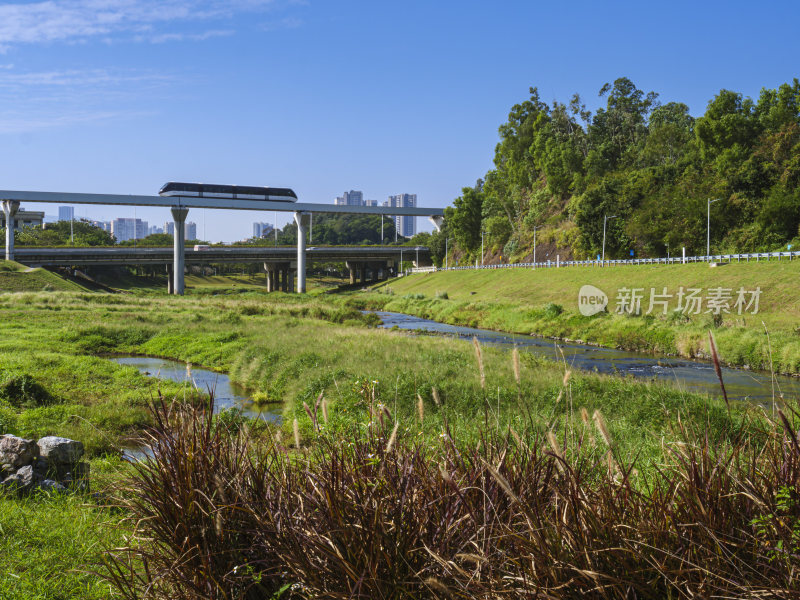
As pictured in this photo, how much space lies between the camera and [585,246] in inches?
2945

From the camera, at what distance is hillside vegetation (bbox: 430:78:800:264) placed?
2269 inches

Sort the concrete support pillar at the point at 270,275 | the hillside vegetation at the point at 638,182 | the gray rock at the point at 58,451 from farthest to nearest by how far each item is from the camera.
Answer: the concrete support pillar at the point at 270,275 → the hillside vegetation at the point at 638,182 → the gray rock at the point at 58,451

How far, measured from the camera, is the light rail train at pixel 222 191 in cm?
8772

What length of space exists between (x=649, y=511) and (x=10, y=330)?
30.8 meters

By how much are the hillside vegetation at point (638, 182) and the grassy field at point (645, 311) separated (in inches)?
384

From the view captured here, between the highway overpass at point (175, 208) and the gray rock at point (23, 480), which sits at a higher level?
the highway overpass at point (175, 208)

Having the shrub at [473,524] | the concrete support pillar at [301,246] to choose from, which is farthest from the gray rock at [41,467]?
the concrete support pillar at [301,246]

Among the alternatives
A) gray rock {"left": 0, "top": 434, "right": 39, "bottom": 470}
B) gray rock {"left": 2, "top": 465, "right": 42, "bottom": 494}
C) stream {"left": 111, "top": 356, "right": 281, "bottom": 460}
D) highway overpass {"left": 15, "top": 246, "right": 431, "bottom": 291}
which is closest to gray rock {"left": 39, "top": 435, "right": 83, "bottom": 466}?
gray rock {"left": 0, "top": 434, "right": 39, "bottom": 470}

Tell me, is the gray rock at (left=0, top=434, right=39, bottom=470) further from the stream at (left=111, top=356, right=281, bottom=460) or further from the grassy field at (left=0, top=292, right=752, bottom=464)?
the stream at (left=111, top=356, right=281, bottom=460)

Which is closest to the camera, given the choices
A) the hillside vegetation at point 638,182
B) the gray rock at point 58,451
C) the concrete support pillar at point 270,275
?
the gray rock at point 58,451

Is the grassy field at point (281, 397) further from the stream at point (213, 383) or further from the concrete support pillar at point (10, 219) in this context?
the concrete support pillar at point (10, 219)

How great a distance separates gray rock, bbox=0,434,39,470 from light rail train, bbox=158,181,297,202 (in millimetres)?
82612

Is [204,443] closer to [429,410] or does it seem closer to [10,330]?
[429,410]

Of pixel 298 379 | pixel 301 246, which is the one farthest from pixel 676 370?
pixel 301 246
